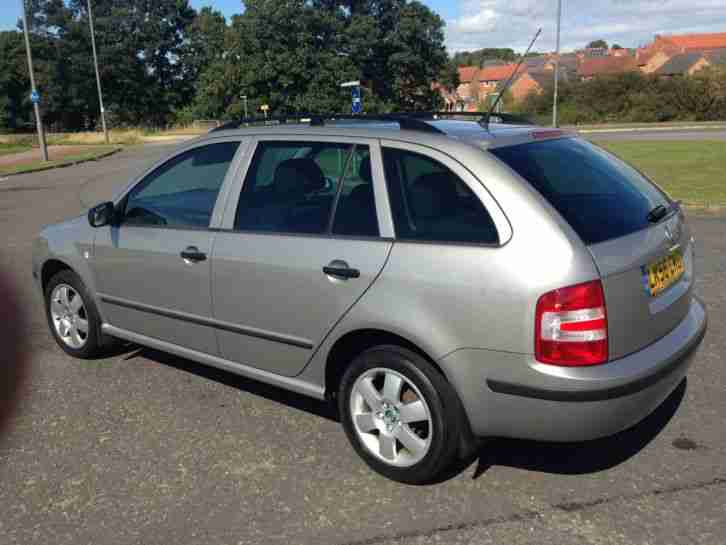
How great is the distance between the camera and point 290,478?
3.34 m

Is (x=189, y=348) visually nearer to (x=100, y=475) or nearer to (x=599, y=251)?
(x=100, y=475)

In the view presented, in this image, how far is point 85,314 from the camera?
15.9 feet

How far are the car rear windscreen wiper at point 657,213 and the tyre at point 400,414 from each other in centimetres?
129

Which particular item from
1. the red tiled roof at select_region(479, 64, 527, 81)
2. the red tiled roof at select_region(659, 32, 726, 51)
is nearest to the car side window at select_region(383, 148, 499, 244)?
the red tiled roof at select_region(479, 64, 527, 81)

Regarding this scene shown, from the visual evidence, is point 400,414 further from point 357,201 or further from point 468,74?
point 468,74

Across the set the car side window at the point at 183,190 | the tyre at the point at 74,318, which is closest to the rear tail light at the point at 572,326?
the car side window at the point at 183,190

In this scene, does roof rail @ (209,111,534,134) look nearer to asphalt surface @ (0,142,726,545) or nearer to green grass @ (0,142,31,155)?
asphalt surface @ (0,142,726,545)

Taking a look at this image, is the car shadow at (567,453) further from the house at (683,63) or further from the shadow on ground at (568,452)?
the house at (683,63)

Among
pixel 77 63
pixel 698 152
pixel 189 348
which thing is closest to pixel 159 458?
pixel 189 348

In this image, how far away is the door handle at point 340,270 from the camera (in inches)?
126

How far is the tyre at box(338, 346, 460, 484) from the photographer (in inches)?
119

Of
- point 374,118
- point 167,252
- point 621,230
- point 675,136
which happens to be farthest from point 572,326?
point 675,136

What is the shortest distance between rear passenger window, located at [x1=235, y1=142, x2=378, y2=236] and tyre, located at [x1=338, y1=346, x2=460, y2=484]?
64cm

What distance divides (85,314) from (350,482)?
2.53 meters
